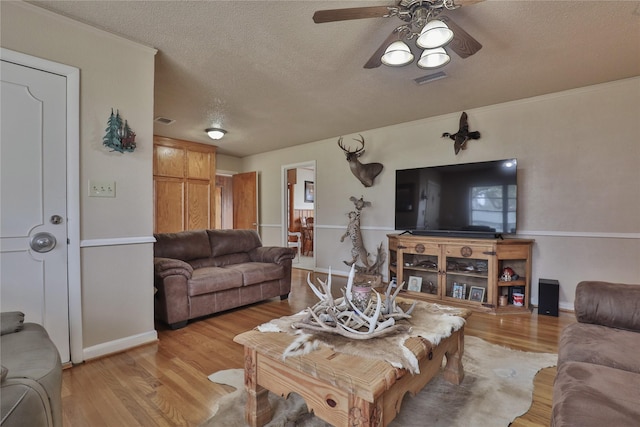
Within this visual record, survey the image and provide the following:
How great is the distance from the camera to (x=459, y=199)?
12.3ft

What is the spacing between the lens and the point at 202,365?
→ 7.09 ft

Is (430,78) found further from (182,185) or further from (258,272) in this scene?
(182,185)

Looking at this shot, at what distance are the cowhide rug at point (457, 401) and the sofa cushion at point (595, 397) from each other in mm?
561

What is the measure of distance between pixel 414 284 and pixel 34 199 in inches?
150

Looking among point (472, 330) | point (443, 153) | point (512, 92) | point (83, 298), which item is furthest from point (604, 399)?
point (443, 153)

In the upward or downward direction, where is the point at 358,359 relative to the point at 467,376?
upward

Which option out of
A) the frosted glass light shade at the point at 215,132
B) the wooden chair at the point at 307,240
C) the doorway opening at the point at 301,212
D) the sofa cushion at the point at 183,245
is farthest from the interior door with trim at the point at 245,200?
the sofa cushion at the point at 183,245

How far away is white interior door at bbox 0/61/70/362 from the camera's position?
1.91m

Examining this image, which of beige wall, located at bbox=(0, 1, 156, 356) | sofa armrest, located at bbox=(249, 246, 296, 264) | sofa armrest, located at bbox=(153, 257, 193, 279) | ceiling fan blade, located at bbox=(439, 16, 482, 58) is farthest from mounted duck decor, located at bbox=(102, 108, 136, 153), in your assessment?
ceiling fan blade, located at bbox=(439, 16, 482, 58)

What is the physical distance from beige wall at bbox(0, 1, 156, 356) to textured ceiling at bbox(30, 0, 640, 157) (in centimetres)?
15

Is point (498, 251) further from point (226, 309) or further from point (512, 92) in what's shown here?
point (226, 309)

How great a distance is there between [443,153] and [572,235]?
5.63ft

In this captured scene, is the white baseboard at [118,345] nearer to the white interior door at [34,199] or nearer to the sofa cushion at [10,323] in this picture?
the white interior door at [34,199]

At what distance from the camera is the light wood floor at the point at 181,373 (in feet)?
5.33
